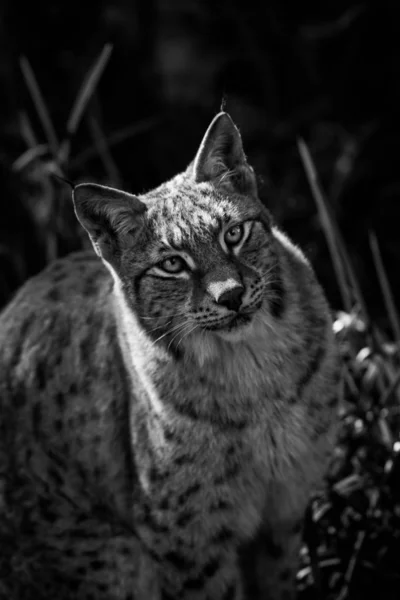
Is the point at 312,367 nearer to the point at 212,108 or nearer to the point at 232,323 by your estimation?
the point at 232,323

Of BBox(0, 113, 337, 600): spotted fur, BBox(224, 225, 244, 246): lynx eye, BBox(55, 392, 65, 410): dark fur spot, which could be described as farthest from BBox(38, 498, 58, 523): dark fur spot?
BBox(224, 225, 244, 246): lynx eye

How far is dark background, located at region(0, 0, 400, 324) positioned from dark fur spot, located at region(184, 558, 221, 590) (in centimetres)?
350

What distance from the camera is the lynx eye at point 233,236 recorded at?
12.7ft

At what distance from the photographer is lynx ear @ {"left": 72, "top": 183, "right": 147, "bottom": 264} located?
389 cm

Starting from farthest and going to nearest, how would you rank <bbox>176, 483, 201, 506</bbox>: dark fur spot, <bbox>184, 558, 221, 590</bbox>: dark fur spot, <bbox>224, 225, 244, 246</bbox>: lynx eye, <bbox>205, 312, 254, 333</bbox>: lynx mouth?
<bbox>184, 558, 221, 590</bbox>: dark fur spot
<bbox>176, 483, 201, 506</bbox>: dark fur spot
<bbox>224, 225, 244, 246</bbox>: lynx eye
<bbox>205, 312, 254, 333</bbox>: lynx mouth

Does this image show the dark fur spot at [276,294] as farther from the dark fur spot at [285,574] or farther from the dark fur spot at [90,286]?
the dark fur spot at [285,574]

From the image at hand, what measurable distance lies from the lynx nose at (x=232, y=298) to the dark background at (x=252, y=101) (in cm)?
361

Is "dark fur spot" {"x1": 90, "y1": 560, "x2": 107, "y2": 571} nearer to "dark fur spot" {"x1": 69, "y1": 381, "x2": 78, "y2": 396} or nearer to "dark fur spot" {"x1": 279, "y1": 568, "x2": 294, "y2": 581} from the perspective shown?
"dark fur spot" {"x1": 69, "y1": 381, "x2": 78, "y2": 396}

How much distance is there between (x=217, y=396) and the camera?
4035 millimetres

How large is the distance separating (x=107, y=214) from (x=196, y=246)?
429mm

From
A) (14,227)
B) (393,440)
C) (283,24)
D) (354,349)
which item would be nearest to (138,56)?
(283,24)

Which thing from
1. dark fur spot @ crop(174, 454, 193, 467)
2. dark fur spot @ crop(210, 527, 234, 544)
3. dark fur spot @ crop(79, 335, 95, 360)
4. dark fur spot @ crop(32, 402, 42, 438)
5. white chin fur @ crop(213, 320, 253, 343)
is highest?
dark fur spot @ crop(79, 335, 95, 360)

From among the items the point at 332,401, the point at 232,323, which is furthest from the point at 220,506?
the point at 232,323

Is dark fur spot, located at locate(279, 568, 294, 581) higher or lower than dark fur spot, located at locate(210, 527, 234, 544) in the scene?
lower
